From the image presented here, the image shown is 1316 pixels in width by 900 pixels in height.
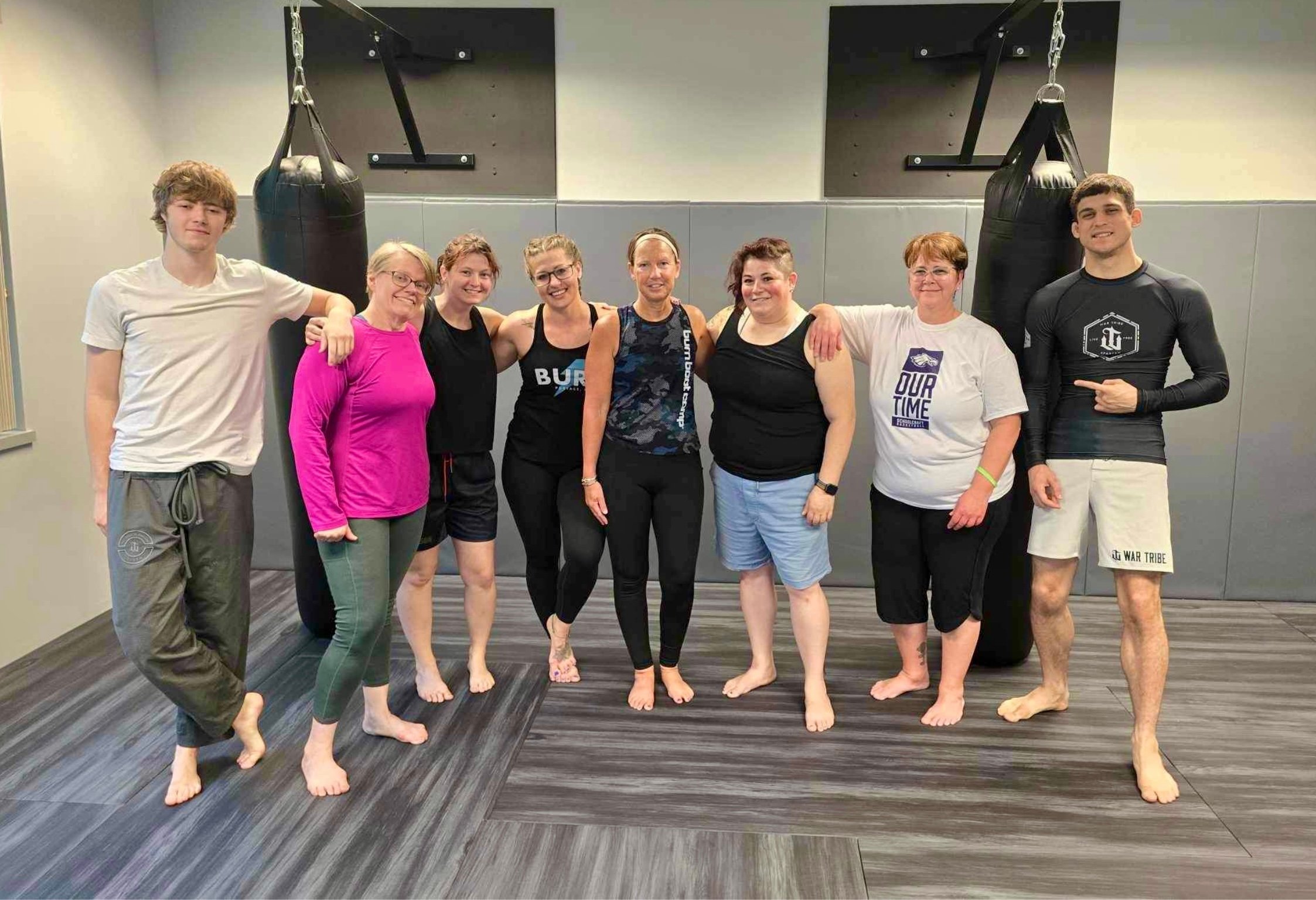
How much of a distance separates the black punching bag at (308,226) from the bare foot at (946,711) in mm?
2251

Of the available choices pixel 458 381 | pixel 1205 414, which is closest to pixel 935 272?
pixel 458 381

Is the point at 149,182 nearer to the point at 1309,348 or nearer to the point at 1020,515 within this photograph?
the point at 1020,515

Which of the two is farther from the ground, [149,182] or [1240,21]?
[1240,21]

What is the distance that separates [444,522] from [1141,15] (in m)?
3.87

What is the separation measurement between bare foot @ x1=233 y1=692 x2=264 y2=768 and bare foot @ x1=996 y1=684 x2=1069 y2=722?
2.39 meters

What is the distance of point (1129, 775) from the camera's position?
8.59ft

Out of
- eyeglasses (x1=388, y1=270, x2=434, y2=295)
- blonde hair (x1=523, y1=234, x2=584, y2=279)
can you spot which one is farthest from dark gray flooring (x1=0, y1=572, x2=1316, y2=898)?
blonde hair (x1=523, y1=234, x2=584, y2=279)

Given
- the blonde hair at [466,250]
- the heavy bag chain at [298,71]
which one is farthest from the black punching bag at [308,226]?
the blonde hair at [466,250]

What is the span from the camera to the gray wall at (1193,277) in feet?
13.3

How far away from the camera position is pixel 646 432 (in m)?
2.88

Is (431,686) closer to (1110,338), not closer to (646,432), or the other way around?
(646,432)

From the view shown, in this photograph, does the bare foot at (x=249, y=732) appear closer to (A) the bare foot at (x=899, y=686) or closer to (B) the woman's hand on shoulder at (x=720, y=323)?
(B) the woman's hand on shoulder at (x=720, y=323)

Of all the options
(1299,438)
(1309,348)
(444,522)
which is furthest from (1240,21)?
(444,522)

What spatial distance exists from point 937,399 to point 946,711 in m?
1.05
